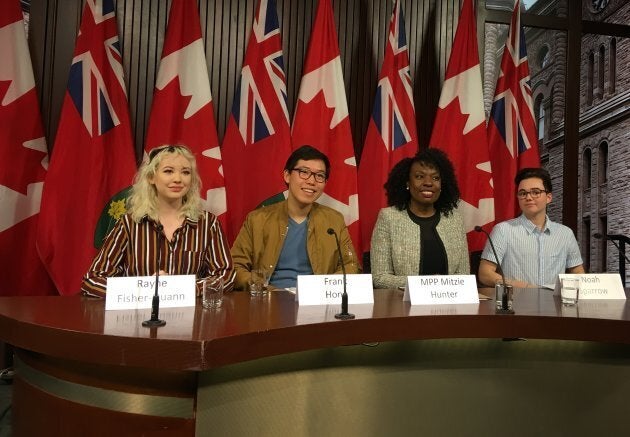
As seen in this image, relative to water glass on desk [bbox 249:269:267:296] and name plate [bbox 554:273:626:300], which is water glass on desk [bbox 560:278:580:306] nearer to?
name plate [bbox 554:273:626:300]

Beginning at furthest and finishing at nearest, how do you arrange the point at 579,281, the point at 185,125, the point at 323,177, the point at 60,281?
the point at 185,125, the point at 60,281, the point at 323,177, the point at 579,281

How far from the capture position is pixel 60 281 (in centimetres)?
279

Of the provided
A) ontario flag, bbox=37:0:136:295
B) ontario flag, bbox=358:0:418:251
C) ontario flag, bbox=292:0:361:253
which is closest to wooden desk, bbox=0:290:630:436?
ontario flag, bbox=37:0:136:295

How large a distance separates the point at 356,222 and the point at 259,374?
6.67 ft

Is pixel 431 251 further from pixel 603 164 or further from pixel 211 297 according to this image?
pixel 603 164

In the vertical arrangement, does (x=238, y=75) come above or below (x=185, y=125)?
above

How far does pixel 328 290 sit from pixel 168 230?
78cm

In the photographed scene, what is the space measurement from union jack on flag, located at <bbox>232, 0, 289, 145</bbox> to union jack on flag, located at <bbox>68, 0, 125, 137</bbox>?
2.35 ft

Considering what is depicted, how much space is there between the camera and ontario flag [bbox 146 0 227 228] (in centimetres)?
304

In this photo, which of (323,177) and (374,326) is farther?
(323,177)

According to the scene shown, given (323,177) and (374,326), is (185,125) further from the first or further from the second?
(374,326)

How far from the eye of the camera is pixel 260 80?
10.4 feet

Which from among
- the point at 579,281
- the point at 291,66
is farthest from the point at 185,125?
the point at 579,281

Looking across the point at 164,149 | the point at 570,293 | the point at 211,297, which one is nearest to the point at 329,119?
the point at 164,149
